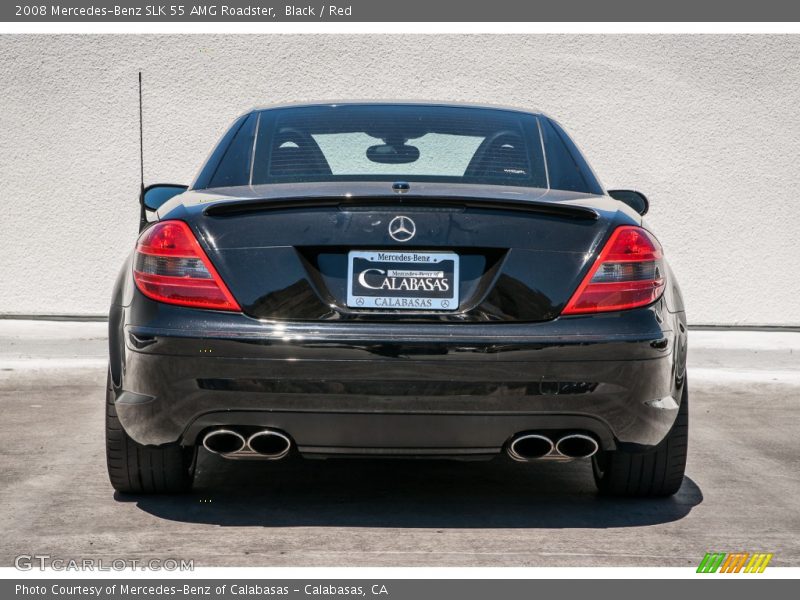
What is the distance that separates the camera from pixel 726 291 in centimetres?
1087

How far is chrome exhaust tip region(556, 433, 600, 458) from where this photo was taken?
13.6 feet

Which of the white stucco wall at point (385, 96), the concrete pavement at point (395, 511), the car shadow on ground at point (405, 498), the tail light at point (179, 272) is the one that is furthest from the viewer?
the white stucco wall at point (385, 96)

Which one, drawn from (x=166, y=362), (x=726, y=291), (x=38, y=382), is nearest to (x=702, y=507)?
(x=166, y=362)

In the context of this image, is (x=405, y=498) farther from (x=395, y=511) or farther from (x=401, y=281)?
(x=401, y=281)

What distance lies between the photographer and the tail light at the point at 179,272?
13.1 ft

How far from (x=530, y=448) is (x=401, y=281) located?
0.72 metres

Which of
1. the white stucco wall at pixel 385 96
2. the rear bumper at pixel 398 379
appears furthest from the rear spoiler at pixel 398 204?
the white stucco wall at pixel 385 96

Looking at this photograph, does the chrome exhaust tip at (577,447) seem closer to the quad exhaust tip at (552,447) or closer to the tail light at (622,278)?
the quad exhaust tip at (552,447)

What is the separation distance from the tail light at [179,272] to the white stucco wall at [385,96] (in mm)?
6813

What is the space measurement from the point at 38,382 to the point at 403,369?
5.37 metres

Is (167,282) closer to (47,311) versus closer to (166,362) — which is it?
(166,362)

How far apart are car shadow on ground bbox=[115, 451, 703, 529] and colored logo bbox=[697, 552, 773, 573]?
1.57 feet

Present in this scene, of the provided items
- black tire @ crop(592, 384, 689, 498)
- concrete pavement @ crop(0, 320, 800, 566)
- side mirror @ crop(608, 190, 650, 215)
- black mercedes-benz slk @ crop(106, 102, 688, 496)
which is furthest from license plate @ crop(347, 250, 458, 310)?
side mirror @ crop(608, 190, 650, 215)

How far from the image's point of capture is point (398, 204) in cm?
404
